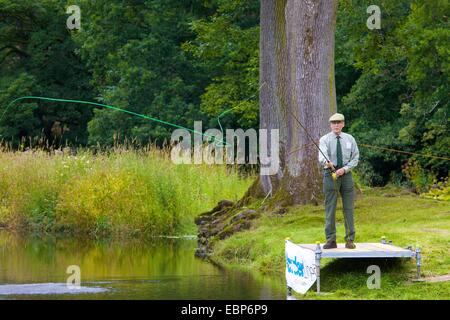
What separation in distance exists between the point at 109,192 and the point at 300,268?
11246mm

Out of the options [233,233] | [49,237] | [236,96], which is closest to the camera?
[233,233]

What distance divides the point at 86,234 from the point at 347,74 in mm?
15863

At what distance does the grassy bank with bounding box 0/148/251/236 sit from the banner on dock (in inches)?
402

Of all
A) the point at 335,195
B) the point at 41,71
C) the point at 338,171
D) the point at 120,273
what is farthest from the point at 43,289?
the point at 41,71

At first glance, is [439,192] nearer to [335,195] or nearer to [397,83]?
[397,83]

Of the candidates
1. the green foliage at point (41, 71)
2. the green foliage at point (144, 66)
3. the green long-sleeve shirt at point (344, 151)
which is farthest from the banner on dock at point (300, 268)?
the green foliage at point (41, 71)

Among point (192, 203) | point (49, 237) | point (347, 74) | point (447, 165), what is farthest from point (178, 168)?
point (347, 74)

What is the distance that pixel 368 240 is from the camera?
18.0 meters

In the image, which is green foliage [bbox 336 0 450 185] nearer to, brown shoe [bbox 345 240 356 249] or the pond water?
the pond water

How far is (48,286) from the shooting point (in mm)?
17078

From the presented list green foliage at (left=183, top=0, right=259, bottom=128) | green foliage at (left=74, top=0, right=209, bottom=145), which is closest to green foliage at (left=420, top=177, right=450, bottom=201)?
green foliage at (left=183, top=0, right=259, bottom=128)

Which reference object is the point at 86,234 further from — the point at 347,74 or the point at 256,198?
the point at 347,74

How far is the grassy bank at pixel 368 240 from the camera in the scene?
49.9 ft
